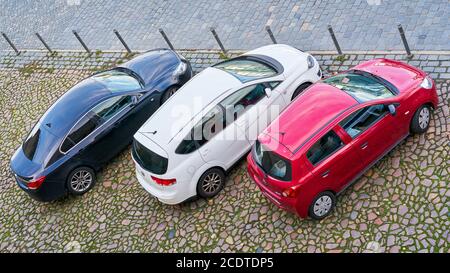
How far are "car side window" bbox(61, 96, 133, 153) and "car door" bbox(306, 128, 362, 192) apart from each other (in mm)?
4762

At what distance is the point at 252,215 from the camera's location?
8.88 m

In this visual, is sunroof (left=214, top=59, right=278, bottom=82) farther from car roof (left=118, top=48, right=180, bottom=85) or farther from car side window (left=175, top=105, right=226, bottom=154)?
car roof (left=118, top=48, right=180, bottom=85)

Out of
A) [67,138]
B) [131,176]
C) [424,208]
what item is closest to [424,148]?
[424,208]

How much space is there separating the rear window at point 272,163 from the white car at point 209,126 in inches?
38.5

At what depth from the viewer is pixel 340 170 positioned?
26.4ft

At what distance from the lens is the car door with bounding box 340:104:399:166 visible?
809 centimetres

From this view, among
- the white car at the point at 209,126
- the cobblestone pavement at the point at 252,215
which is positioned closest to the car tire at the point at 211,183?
the white car at the point at 209,126

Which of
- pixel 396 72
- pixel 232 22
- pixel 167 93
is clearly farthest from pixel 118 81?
pixel 396 72

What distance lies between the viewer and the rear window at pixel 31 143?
10.5m

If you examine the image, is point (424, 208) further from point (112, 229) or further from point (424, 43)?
point (112, 229)

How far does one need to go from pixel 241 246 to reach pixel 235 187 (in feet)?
4.41

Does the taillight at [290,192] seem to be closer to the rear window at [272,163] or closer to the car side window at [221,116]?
the rear window at [272,163]

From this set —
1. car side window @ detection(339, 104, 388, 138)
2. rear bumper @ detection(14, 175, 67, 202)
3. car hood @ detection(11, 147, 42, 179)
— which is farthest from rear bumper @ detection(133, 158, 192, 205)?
car side window @ detection(339, 104, 388, 138)

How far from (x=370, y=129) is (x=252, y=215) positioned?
2.50 meters
